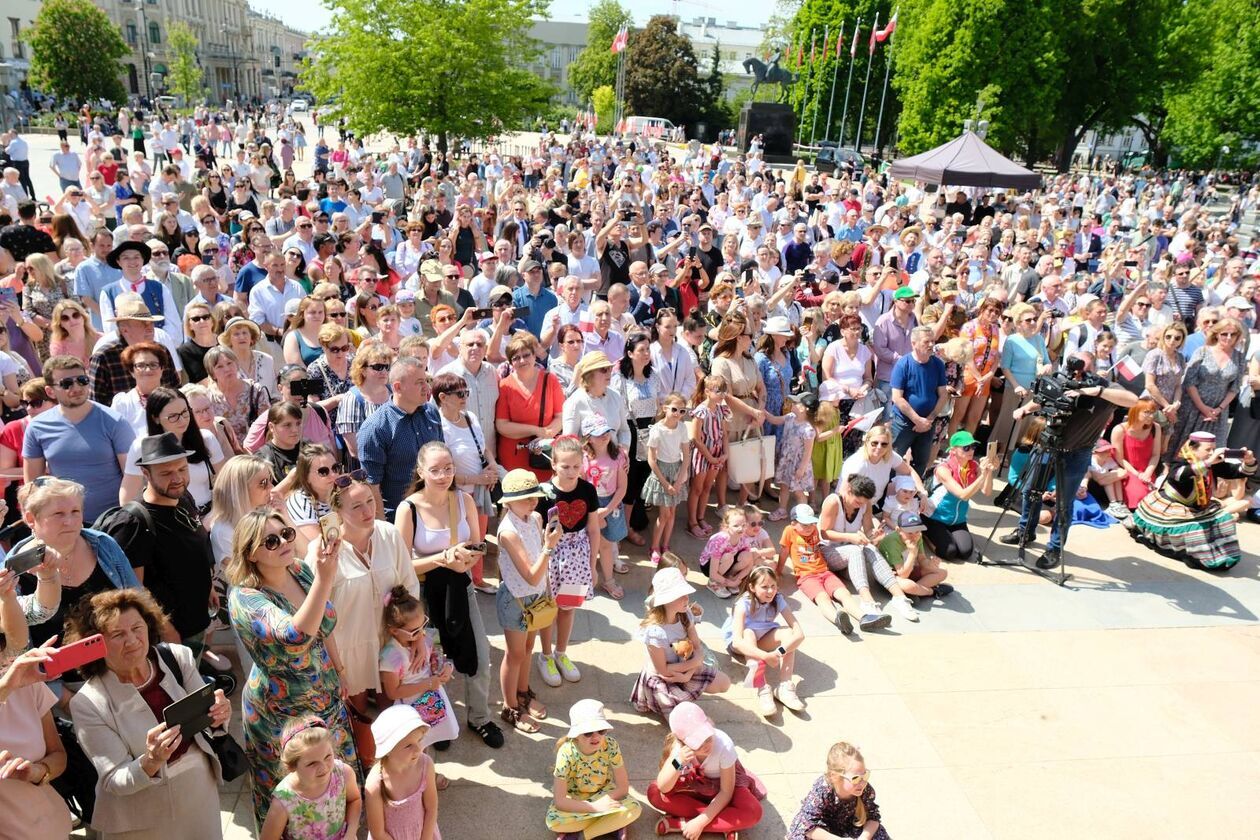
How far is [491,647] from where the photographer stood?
17.1 ft

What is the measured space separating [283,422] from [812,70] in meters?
49.9


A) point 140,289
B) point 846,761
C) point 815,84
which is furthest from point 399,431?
point 815,84

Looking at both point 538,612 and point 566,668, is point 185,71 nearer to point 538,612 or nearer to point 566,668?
point 566,668

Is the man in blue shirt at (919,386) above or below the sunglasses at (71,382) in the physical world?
below

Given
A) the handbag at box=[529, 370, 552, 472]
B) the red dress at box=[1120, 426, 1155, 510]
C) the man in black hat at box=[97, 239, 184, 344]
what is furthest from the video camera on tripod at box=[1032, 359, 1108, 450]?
the man in black hat at box=[97, 239, 184, 344]

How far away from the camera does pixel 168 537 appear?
384 centimetres

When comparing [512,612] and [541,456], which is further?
[541,456]

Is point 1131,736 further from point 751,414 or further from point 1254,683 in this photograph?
point 751,414

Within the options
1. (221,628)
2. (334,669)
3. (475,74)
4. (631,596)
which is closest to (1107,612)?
(631,596)

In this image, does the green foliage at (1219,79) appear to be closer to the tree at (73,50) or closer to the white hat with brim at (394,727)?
the white hat with brim at (394,727)

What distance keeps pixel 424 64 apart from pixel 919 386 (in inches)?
708

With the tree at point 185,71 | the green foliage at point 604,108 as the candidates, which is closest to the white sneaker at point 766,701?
the green foliage at point 604,108

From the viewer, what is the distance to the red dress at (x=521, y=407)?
18.7 ft

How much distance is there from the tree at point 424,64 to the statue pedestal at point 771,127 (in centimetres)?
2031
